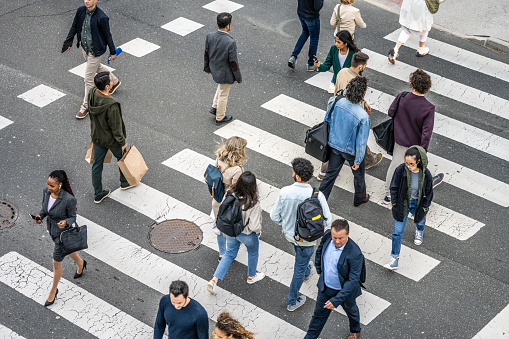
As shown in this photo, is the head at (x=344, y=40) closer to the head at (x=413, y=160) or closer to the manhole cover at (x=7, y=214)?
the head at (x=413, y=160)

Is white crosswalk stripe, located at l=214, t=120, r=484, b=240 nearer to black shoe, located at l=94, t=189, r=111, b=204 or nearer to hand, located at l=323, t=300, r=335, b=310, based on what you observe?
black shoe, located at l=94, t=189, r=111, b=204

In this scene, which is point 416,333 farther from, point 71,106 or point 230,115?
point 71,106

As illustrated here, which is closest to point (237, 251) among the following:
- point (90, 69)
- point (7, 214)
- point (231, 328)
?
point (231, 328)

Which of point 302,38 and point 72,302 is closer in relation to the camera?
point 72,302

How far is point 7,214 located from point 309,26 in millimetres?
6207

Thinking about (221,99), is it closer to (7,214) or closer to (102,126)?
(102,126)

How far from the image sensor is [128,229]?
9.23 meters

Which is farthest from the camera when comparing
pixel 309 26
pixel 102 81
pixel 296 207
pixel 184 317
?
pixel 309 26

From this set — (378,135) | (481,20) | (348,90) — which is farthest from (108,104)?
(481,20)

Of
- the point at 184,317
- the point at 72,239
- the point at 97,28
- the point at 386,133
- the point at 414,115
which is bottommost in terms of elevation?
the point at 72,239

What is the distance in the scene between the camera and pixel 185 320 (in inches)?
244

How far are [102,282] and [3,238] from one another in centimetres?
158

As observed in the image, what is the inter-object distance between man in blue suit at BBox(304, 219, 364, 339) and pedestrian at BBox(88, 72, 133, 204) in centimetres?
347

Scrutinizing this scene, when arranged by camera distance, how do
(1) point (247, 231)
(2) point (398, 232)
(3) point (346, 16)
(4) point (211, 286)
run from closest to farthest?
(1) point (247, 231)
(4) point (211, 286)
(2) point (398, 232)
(3) point (346, 16)
